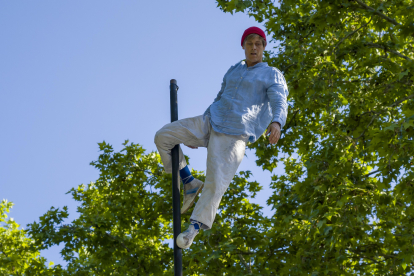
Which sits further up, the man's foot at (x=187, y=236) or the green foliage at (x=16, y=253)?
the green foliage at (x=16, y=253)

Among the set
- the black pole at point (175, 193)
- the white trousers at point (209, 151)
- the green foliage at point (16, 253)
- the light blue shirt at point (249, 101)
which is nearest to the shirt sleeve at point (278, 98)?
the light blue shirt at point (249, 101)

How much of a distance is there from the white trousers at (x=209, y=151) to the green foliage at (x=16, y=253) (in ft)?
24.8

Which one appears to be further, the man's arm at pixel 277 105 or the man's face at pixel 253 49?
the man's face at pixel 253 49

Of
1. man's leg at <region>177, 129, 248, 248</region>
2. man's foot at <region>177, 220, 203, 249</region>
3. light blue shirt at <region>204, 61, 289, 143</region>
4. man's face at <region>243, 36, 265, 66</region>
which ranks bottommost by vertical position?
man's foot at <region>177, 220, 203, 249</region>

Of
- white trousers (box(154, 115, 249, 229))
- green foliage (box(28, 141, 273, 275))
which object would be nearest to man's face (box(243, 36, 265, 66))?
white trousers (box(154, 115, 249, 229))

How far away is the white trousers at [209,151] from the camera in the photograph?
132 inches

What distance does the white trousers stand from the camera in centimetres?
335

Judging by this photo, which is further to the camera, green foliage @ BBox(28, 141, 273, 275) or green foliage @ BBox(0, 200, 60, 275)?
green foliage @ BBox(0, 200, 60, 275)

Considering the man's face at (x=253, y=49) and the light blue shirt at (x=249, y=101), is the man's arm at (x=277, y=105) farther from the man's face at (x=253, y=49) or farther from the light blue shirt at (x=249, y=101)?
the man's face at (x=253, y=49)

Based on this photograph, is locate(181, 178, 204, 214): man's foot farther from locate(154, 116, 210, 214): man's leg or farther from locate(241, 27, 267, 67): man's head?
locate(241, 27, 267, 67): man's head

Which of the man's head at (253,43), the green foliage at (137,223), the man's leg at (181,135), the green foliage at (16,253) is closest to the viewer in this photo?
the man's leg at (181,135)

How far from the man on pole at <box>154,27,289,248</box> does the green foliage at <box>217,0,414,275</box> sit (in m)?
2.86

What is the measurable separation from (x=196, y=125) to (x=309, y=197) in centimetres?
497

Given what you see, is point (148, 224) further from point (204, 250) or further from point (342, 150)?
point (342, 150)
